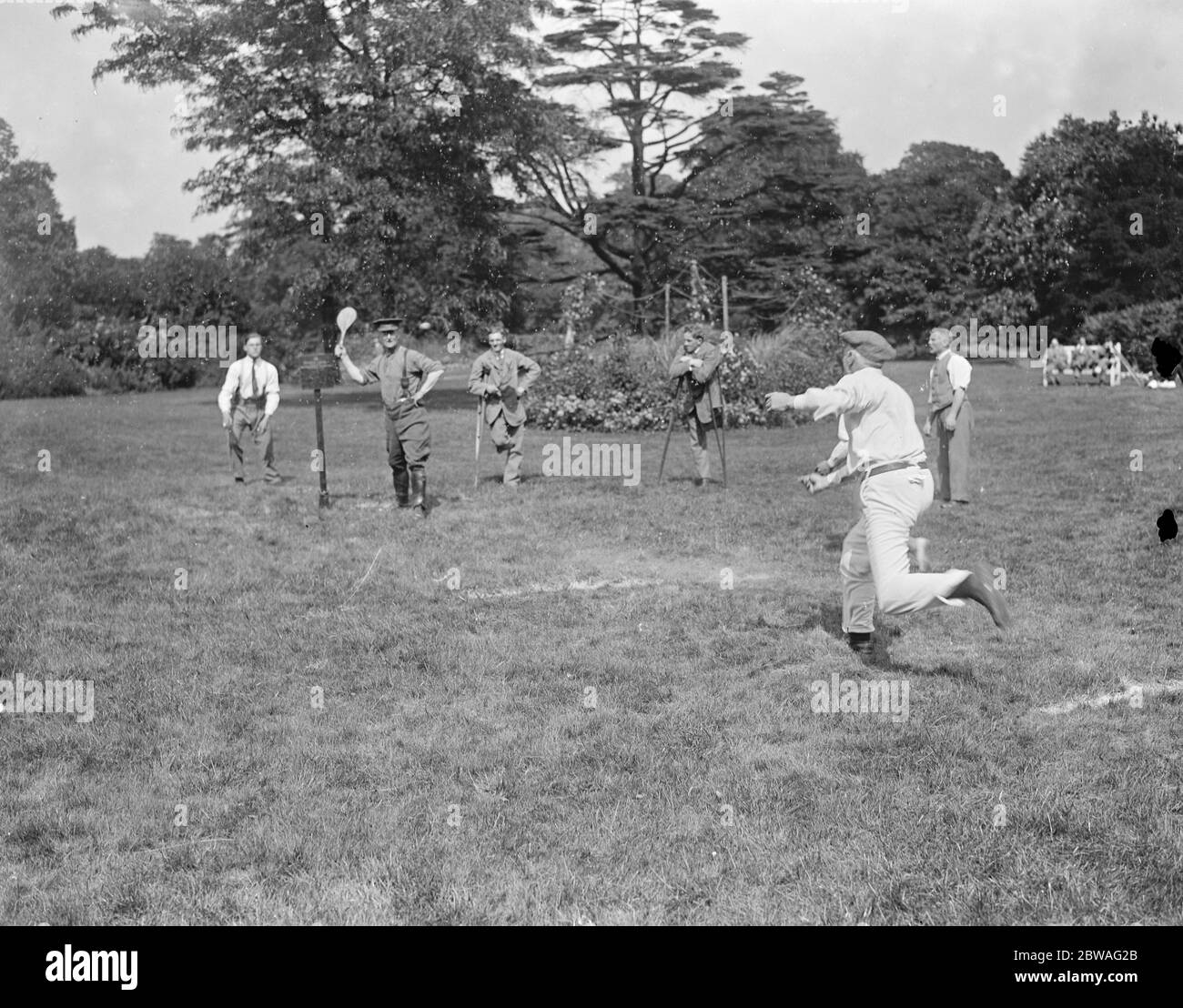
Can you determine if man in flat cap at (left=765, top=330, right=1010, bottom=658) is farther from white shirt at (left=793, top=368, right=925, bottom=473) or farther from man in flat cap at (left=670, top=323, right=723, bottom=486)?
man in flat cap at (left=670, top=323, right=723, bottom=486)

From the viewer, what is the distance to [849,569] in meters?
7.85

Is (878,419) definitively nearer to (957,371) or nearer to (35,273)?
(957,371)

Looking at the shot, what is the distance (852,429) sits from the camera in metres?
7.61

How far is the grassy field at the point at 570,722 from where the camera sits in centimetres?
471

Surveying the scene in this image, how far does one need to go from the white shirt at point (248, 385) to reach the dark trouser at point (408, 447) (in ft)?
8.86

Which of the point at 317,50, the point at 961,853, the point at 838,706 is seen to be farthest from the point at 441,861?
the point at 317,50

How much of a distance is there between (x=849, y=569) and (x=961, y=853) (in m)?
3.13

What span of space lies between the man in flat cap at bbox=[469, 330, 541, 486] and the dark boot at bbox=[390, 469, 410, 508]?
196cm

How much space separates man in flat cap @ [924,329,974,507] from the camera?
1388 cm

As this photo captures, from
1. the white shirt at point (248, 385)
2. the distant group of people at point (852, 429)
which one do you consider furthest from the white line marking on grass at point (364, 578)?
the white shirt at point (248, 385)

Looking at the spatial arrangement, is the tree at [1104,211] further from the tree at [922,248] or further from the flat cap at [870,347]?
the flat cap at [870,347]

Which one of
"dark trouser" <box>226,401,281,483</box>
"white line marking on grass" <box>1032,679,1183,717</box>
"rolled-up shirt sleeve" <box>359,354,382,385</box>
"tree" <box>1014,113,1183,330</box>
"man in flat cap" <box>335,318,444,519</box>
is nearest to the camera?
"white line marking on grass" <box>1032,679,1183,717</box>

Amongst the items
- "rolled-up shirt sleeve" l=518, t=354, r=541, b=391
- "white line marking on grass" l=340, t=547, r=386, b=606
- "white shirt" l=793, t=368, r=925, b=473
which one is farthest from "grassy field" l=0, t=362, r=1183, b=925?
"rolled-up shirt sleeve" l=518, t=354, r=541, b=391
